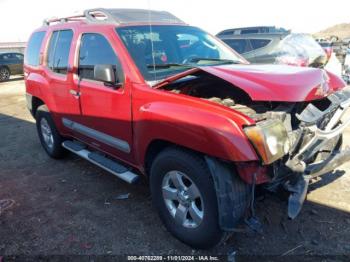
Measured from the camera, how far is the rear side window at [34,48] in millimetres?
5290

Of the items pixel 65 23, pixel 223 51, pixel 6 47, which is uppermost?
pixel 65 23

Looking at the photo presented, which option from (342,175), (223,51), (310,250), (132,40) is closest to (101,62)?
(132,40)

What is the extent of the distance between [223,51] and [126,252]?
257 cm

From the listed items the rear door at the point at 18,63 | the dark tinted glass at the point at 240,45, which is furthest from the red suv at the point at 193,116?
the rear door at the point at 18,63

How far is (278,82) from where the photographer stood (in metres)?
2.71

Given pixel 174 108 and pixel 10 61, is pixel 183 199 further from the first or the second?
pixel 10 61

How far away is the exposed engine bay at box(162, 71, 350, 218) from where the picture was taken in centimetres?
247

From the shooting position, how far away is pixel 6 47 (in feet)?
108

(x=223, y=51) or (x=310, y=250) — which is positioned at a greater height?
(x=223, y=51)

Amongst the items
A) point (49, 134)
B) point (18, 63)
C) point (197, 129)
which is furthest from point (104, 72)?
point (18, 63)

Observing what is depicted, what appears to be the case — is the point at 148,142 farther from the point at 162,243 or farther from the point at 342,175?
the point at 342,175

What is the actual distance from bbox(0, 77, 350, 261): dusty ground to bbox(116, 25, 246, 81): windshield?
151 centimetres

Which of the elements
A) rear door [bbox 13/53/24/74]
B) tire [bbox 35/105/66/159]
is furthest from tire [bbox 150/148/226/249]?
rear door [bbox 13/53/24/74]

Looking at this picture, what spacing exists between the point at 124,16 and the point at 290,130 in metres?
2.30
